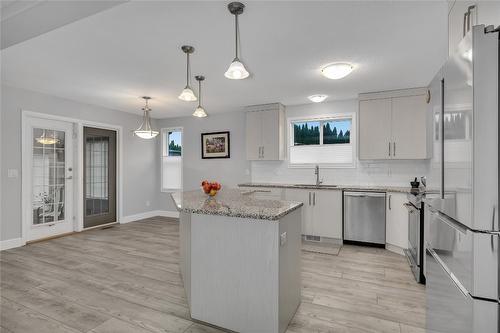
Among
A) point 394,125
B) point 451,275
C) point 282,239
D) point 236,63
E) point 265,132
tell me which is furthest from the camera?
point 265,132

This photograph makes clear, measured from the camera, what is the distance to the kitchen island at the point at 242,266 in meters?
1.85

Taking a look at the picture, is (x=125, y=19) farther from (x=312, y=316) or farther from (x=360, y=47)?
(x=312, y=316)

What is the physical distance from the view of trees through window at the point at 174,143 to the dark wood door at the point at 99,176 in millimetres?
1374

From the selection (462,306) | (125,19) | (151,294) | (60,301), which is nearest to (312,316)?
(462,306)

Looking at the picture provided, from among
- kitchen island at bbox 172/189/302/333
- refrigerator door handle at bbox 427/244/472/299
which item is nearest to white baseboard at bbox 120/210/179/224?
kitchen island at bbox 172/189/302/333

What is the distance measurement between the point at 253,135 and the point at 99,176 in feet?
11.2

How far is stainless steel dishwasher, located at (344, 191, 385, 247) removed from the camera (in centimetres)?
410

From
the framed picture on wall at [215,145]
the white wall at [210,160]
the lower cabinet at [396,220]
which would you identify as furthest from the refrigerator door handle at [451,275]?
the framed picture on wall at [215,145]

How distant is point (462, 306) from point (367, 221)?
327 centimetres

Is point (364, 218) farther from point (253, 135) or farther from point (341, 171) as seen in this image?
point (253, 135)

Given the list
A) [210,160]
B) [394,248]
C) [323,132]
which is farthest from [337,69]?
[210,160]

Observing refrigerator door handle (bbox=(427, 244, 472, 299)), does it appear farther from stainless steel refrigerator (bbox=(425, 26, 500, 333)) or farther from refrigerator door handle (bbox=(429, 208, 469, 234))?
refrigerator door handle (bbox=(429, 208, 469, 234))

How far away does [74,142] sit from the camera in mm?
5051

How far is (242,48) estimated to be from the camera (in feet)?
9.02
